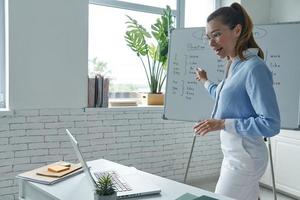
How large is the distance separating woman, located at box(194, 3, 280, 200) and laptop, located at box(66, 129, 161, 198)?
1.24ft

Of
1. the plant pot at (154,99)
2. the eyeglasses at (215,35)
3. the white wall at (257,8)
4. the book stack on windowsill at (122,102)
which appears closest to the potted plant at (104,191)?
the eyeglasses at (215,35)

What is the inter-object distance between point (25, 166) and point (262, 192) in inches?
97.2

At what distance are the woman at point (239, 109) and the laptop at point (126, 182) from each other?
38 centimetres

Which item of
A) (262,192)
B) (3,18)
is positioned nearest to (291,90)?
(262,192)

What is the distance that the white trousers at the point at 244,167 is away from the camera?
1.60m

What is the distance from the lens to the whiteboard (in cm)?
250

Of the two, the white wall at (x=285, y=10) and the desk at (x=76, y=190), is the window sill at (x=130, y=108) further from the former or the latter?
the white wall at (x=285, y=10)

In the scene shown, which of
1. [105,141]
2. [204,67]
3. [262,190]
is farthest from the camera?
[262,190]

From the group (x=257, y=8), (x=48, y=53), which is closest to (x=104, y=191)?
(x=48, y=53)

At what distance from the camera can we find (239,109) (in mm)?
1619

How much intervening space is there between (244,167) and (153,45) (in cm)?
216

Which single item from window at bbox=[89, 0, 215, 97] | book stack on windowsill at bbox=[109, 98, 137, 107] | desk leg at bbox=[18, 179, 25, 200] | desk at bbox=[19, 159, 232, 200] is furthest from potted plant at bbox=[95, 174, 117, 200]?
window at bbox=[89, 0, 215, 97]

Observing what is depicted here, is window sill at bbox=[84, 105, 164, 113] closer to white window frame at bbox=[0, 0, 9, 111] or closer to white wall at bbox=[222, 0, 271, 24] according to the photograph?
white window frame at bbox=[0, 0, 9, 111]

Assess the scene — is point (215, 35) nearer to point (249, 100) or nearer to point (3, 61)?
point (249, 100)
